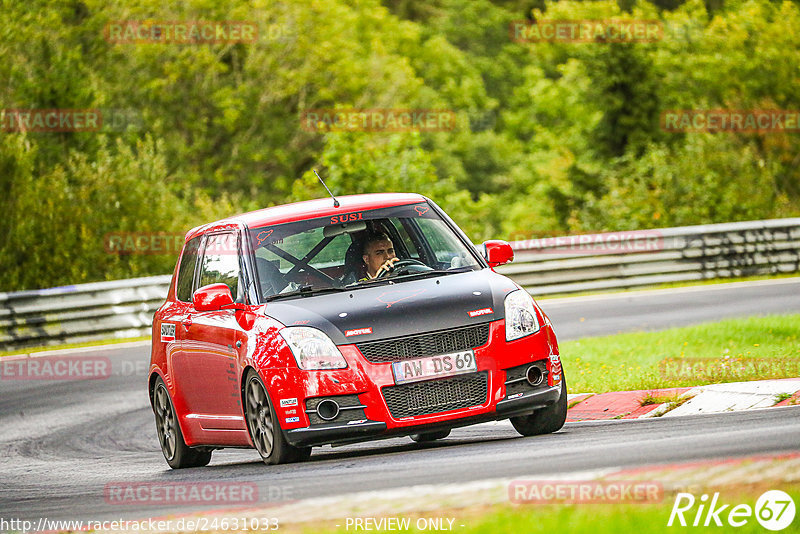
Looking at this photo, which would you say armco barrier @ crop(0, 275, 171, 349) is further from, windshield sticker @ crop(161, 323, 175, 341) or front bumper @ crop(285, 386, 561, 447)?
front bumper @ crop(285, 386, 561, 447)

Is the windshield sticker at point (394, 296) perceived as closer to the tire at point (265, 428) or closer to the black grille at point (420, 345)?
the black grille at point (420, 345)

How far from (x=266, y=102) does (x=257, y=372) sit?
45.7 meters

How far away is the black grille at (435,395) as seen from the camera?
8.50m

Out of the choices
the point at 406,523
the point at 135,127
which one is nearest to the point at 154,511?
the point at 406,523

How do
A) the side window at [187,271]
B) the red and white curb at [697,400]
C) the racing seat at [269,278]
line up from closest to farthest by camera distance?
1. the racing seat at [269,278]
2. the red and white curb at [697,400]
3. the side window at [187,271]

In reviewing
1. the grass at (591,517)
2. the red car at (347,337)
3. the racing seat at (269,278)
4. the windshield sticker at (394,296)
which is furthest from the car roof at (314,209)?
the grass at (591,517)

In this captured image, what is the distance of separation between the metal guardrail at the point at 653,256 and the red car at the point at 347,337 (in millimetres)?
12361

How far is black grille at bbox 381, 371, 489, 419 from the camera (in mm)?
8500

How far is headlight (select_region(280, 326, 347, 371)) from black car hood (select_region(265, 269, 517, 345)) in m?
0.05

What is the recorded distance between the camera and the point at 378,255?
9812 millimetres

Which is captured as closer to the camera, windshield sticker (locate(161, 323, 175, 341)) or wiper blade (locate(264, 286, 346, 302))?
wiper blade (locate(264, 286, 346, 302))

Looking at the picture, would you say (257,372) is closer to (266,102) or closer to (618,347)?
(618,347)

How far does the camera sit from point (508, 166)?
239ft

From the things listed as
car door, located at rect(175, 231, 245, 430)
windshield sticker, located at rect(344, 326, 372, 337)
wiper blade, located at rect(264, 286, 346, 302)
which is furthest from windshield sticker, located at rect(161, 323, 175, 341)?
windshield sticker, located at rect(344, 326, 372, 337)
